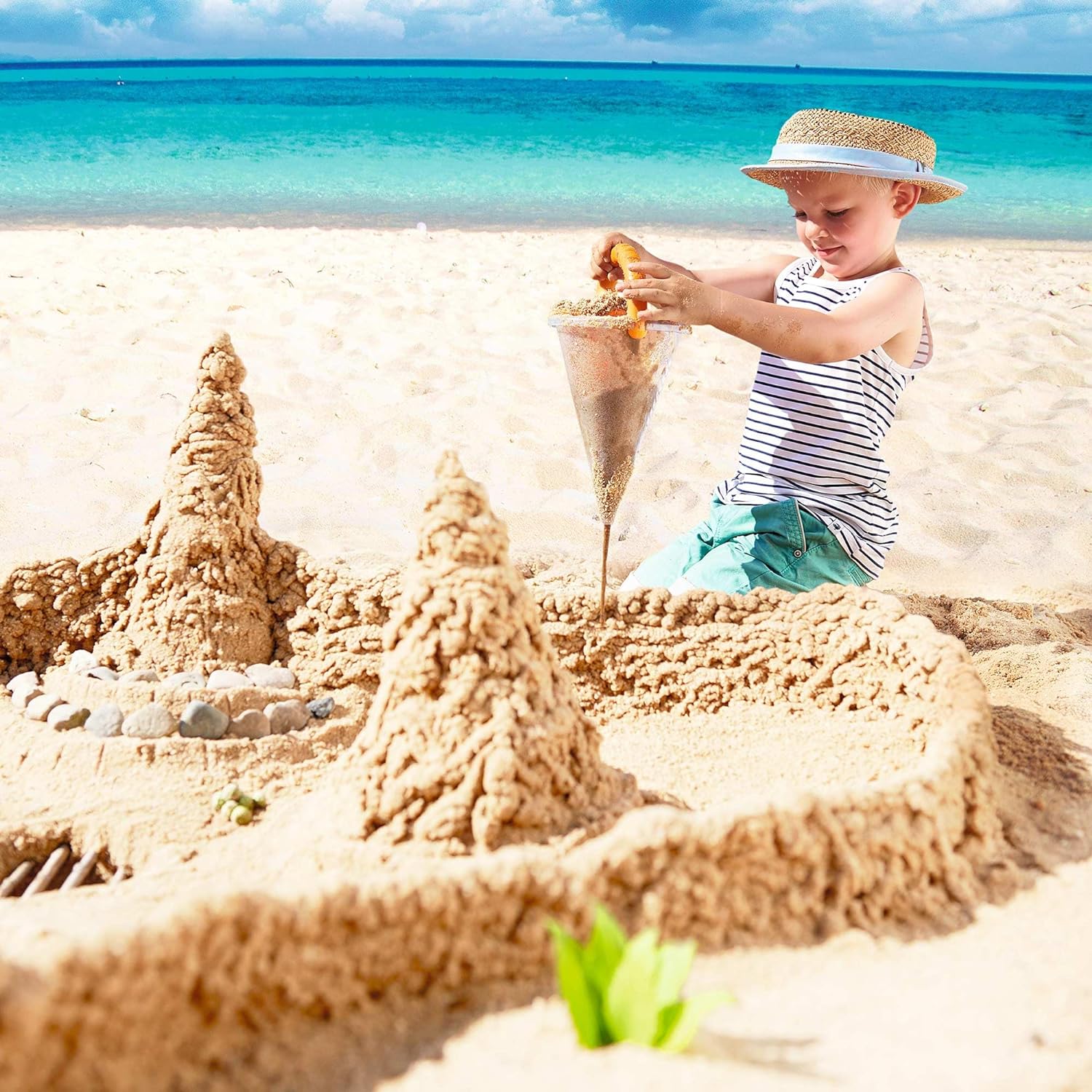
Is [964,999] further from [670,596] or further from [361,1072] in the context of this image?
[670,596]

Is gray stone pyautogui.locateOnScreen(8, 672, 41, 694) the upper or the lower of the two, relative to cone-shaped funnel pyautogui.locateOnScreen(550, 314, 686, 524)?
lower

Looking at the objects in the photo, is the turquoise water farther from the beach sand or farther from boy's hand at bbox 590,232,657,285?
boy's hand at bbox 590,232,657,285

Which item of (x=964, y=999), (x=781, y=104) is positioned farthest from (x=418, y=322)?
(x=781, y=104)

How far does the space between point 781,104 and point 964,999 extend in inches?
1704

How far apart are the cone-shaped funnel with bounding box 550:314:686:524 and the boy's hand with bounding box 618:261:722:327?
3 cm

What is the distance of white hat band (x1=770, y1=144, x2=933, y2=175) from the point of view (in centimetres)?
268

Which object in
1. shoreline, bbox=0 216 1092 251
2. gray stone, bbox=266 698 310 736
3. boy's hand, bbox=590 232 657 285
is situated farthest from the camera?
shoreline, bbox=0 216 1092 251

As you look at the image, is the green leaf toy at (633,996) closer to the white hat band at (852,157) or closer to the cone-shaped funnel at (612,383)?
the cone-shaped funnel at (612,383)

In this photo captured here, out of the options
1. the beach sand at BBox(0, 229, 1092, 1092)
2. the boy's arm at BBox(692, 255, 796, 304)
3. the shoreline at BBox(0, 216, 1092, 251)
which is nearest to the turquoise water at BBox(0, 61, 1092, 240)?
the shoreline at BBox(0, 216, 1092, 251)

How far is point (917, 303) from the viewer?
2.93m

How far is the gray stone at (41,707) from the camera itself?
86.8 inches

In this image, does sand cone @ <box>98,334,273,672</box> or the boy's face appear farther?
the boy's face

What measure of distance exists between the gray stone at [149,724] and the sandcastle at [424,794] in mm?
53

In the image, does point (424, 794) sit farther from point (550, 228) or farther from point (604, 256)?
point (550, 228)
